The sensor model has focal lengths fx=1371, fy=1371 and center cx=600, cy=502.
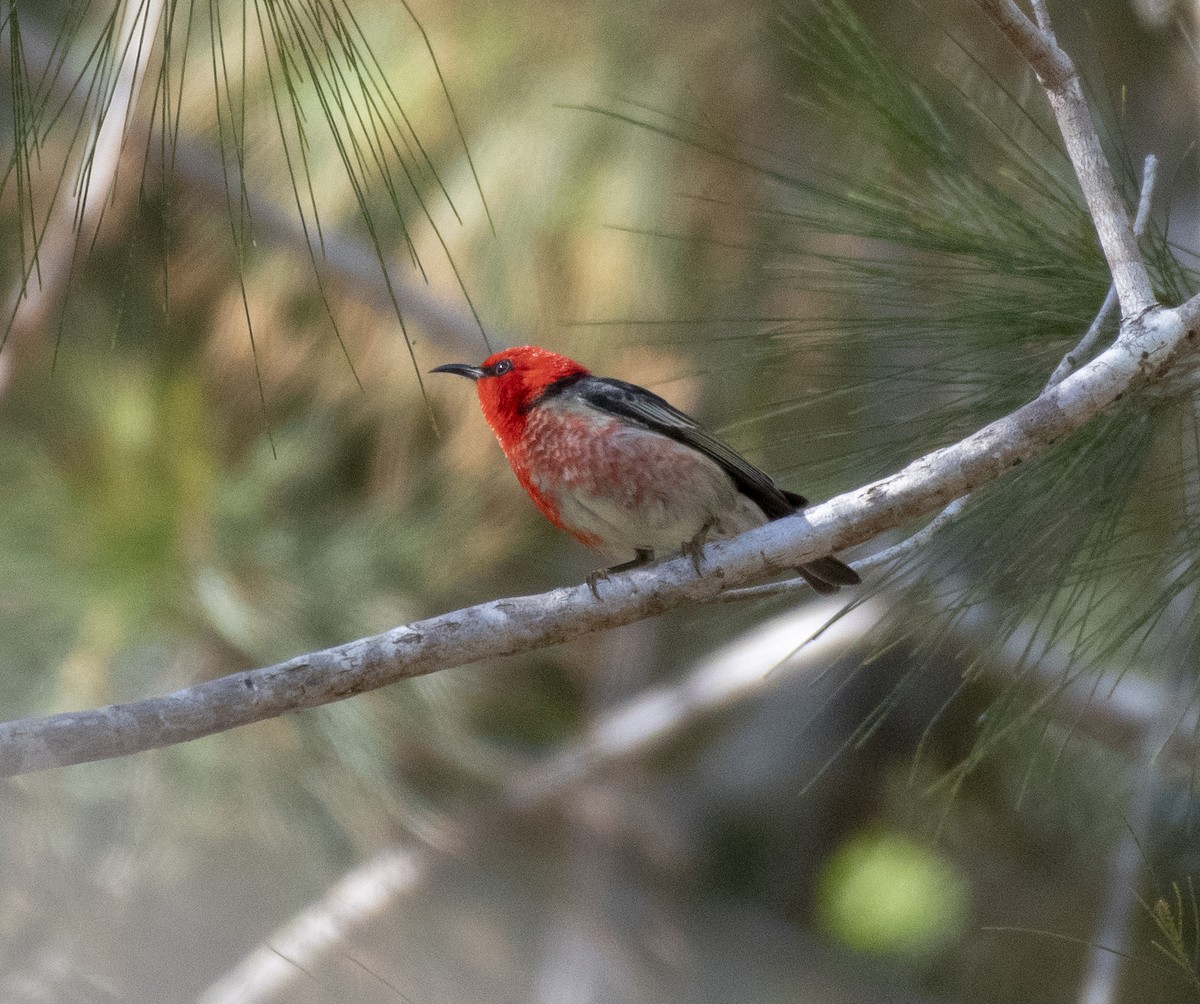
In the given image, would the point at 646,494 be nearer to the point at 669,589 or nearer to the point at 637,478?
the point at 637,478

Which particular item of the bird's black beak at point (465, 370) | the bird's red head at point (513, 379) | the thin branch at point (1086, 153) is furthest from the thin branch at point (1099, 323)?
the bird's black beak at point (465, 370)

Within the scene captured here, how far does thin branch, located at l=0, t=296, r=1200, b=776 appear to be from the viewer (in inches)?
70.6

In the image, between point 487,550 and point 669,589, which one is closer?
point 669,589

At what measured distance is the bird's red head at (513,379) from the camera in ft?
9.79

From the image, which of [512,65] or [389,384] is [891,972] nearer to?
[389,384]

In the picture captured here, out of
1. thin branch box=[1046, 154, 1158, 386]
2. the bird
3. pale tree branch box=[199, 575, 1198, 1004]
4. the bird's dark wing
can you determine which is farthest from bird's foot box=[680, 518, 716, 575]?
pale tree branch box=[199, 575, 1198, 1004]

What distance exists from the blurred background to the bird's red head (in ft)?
0.71

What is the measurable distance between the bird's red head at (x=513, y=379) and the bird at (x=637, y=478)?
0.02 meters

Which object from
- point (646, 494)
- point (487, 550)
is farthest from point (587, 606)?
point (487, 550)

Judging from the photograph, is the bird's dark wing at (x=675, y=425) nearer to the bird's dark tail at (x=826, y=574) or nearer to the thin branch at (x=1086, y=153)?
the bird's dark tail at (x=826, y=574)

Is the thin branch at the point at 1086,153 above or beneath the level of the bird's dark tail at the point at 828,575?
above

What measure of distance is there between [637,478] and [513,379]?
0.45m

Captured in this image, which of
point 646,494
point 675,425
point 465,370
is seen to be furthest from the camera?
point 465,370

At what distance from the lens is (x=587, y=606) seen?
2.01 meters
